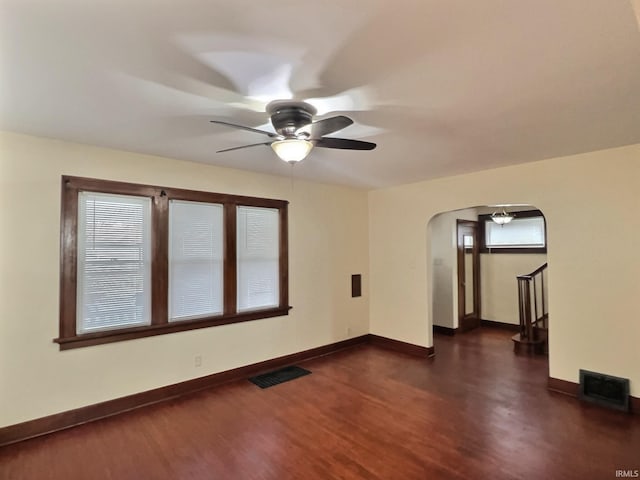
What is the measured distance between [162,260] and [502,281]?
6.43 metres

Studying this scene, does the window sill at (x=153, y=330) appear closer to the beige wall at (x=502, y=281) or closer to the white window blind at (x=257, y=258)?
the white window blind at (x=257, y=258)

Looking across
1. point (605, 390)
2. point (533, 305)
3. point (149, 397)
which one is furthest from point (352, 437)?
point (533, 305)

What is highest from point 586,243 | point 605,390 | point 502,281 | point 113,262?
point 586,243

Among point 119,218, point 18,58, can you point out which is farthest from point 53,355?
point 18,58

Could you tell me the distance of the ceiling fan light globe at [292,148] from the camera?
A: 232cm

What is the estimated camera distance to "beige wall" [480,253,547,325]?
6.63 m

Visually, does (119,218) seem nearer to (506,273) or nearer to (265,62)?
(265,62)

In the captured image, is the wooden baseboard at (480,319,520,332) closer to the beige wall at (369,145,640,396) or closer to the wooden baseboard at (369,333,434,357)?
the wooden baseboard at (369,333,434,357)

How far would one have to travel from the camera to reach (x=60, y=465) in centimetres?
254

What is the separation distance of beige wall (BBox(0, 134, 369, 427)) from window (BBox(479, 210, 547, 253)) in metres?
4.31

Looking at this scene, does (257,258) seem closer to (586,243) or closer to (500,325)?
(586,243)

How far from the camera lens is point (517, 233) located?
6828mm

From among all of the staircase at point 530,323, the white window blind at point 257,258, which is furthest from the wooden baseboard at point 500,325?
the white window blind at point 257,258

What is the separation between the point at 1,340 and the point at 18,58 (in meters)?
2.38
